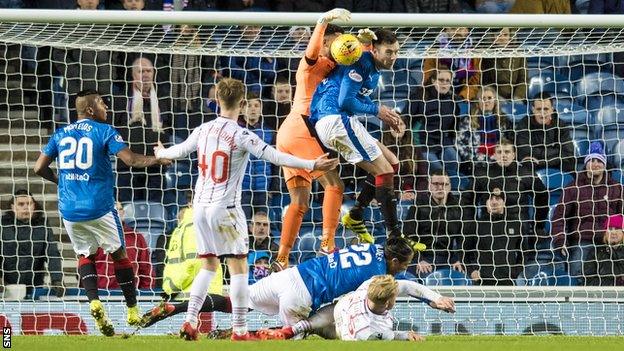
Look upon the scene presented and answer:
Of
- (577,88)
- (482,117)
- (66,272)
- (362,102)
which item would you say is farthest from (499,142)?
(66,272)

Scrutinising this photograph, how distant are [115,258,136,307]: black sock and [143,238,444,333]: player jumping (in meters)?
0.60

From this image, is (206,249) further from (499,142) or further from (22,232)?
(499,142)

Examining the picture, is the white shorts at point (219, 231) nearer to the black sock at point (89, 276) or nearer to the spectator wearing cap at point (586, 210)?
the black sock at point (89, 276)

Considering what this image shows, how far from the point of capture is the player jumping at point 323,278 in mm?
12656

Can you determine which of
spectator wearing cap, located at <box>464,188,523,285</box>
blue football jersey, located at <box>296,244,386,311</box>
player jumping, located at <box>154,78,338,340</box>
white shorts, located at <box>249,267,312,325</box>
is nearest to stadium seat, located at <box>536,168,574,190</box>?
spectator wearing cap, located at <box>464,188,523,285</box>

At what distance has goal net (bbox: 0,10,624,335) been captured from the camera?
14602mm

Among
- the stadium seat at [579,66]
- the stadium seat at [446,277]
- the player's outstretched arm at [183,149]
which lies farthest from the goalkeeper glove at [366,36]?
the stadium seat at [579,66]

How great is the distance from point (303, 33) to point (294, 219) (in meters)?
2.22

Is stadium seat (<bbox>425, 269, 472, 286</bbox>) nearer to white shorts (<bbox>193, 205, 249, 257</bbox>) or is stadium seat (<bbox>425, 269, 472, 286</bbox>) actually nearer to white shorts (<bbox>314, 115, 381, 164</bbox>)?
white shorts (<bbox>314, 115, 381, 164</bbox>)

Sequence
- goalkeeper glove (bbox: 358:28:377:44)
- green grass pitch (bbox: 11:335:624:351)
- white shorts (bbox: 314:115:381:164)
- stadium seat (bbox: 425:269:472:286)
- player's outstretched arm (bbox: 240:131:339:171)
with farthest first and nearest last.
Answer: stadium seat (bbox: 425:269:472:286)
white shorts (bbox: 314:115:381:164)
goalkeeper glove (bbox: 358:28:377:44)
player's outstretched arm (bbox: 240:131:339:171)
green grass pitch (bbox: 11:335:624:351)

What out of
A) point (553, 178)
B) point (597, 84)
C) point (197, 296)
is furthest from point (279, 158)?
point (597, 84)

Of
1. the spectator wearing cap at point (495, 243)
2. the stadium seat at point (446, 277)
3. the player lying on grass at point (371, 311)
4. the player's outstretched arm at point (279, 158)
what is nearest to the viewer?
the player's outstretched arm at point (279, 158)

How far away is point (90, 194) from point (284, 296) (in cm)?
178

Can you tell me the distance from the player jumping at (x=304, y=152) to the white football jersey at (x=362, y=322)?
52.2 inches
